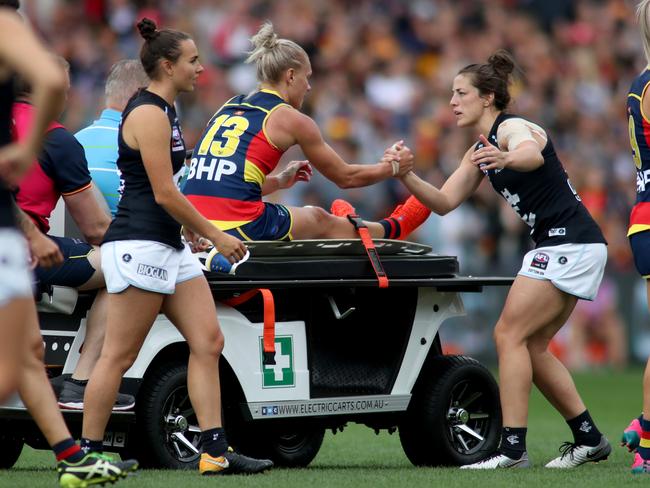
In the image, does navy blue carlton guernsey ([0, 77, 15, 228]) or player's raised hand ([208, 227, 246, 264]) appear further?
player's raised hand ([208, 227, 246, 264])

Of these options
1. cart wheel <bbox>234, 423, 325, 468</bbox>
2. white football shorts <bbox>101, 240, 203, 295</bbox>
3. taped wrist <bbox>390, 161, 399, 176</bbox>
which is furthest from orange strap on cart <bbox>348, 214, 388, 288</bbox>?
white football shorts <bbox>101, 240, 203, 295</bbox>

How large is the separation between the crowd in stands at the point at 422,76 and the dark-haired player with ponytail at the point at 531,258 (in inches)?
344

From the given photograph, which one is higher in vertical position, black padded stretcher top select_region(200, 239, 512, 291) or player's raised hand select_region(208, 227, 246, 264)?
player's raised hand select_region(208, 227, 246, 264)

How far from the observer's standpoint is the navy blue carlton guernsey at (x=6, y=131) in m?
4.73

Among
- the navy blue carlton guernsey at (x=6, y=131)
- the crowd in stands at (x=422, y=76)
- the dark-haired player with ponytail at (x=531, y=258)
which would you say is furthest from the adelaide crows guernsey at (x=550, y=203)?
the crowd in stands at (x=422, y=76)

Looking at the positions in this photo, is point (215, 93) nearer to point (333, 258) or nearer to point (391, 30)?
point (391, 30)

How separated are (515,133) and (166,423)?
8.35 feet

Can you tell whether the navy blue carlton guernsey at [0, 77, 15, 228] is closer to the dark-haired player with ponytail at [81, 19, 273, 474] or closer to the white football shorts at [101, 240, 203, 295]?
the dark-haired player with ponytail at [81, 19, 273, 474]

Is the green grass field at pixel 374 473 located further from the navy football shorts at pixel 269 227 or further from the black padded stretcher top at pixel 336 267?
the navy football shorts at pixel 269 227

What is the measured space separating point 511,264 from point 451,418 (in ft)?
30.8

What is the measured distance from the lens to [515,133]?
781cm

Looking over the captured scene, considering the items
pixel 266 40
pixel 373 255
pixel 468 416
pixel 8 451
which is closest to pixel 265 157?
pixel 266 40

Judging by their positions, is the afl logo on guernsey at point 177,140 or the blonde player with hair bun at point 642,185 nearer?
the afl logo on guernsey at point 177,140

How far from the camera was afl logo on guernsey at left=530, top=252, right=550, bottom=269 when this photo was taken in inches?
307
